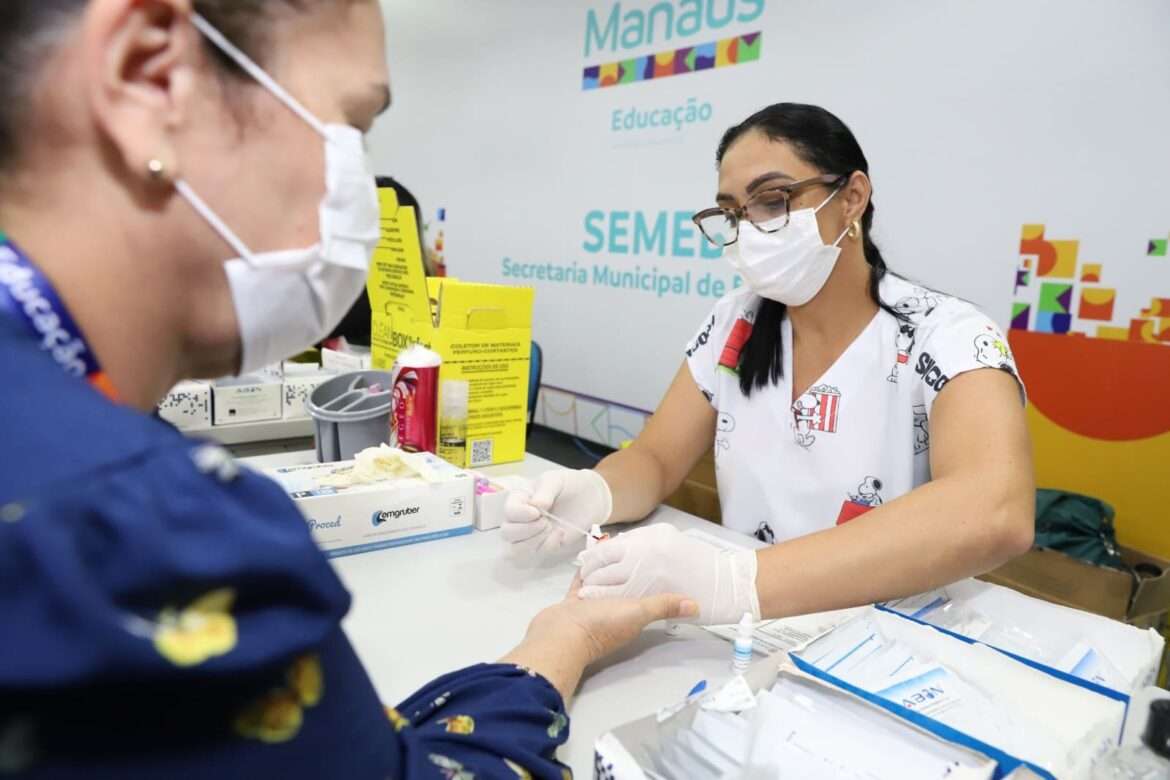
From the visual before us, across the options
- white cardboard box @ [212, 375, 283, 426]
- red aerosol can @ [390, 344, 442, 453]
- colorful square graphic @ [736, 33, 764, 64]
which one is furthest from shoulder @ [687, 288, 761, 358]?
colorful square graphic @ [736, 33, 764, 64]

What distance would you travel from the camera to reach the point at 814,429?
1.42 m

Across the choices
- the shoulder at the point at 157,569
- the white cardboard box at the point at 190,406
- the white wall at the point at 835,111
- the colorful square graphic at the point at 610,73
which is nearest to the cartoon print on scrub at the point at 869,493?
the white wall at the point at 835,111

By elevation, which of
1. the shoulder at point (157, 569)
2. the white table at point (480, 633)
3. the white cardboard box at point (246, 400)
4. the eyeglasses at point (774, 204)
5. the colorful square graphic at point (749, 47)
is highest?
the colorful square graphic at point (749, 47)

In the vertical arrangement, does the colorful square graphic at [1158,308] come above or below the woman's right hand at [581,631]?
above

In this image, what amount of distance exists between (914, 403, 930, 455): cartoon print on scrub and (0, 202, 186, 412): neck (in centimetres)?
120

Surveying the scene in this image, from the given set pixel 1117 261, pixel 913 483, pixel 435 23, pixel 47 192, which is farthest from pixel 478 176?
pixel 47 192

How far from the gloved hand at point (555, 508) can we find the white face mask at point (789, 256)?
0.51 metres

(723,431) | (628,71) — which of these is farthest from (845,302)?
(628,71)

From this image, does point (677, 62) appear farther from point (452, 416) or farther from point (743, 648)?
point (743, 648)

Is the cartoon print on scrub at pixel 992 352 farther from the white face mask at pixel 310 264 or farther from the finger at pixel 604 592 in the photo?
the white face mask at pixel 310 264

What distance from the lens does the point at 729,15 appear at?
3.02 meters

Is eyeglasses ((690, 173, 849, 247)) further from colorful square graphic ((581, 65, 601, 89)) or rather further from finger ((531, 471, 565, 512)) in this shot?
colorful square graphic ((581, 65, 601, 89))

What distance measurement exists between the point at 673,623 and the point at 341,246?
0.63 meters

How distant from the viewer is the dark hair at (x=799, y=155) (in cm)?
137
